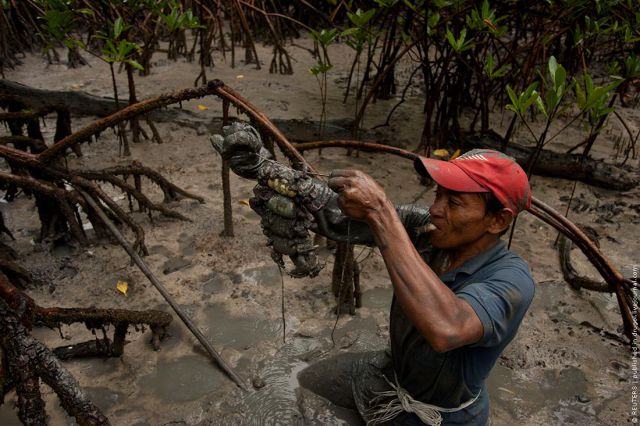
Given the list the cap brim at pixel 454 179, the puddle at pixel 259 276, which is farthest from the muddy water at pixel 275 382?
the cap brim at pixel 454 179

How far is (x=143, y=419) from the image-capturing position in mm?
2109

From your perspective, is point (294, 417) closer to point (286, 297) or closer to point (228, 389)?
point (228, 389)

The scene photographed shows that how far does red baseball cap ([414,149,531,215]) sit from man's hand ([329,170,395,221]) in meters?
0.18

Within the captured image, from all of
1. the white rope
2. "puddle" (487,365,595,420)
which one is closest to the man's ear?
the white rope

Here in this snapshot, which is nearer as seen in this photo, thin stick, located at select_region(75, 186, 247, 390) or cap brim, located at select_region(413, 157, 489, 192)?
cap brim, located at select_region(413, 157, 489, 192)

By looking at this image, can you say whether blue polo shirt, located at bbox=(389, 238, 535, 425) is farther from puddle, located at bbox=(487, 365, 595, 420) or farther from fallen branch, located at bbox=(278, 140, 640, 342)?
fallen branch, located at bbox=(278, 140, 640, 342)

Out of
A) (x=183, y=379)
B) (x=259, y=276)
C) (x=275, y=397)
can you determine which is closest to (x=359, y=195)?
(x=275, y=397)

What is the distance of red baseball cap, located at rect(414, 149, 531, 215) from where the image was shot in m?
1.29

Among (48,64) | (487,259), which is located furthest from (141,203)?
(48,64)

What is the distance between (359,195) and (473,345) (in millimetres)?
530

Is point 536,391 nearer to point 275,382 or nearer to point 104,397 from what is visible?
point 275,382

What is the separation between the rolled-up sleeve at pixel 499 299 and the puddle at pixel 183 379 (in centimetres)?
151

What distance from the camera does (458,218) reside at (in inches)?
52.7

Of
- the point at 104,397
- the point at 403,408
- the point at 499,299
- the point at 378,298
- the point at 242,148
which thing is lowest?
the point at 104,397
